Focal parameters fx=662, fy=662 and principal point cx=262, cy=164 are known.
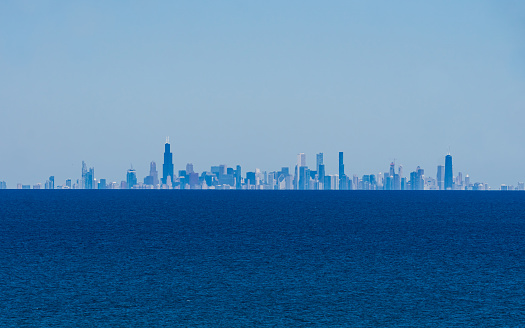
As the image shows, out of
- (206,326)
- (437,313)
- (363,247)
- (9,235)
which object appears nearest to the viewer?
(206,326)

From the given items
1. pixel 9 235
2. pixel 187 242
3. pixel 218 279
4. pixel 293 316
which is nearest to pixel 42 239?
pixel 9 235

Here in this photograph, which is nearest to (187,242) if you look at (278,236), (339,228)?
(278,236)

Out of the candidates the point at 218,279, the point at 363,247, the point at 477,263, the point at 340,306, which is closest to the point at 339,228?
the point at 363,247

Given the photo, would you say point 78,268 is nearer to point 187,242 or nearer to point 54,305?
point 54,305

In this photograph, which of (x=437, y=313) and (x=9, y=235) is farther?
(x=9, y=235)

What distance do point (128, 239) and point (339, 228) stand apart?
3995cm

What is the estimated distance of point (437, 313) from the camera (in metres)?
44.1

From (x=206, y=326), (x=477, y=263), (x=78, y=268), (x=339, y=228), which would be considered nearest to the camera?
(x=206, y=326)

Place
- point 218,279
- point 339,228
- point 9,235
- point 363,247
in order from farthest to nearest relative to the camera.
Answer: point 339,228 < point 9,235 < point 363,247 < point 218,279

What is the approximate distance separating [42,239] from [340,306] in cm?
5681

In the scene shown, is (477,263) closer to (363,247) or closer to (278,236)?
(363,247)

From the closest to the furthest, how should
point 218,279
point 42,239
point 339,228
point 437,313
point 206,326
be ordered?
point 206,326 → point 437,313 → point 218,279 → point 42,239 → point 339,228

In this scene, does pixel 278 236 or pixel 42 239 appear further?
pixel 278 236

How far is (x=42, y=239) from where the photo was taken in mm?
90312
